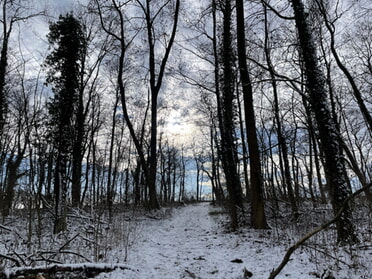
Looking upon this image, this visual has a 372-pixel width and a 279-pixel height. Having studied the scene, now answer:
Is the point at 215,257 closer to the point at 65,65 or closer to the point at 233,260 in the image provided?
the point at 233,260

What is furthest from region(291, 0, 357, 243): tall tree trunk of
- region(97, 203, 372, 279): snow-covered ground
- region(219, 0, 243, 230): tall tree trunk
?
region(219, 0, 243, 230): tall tree trunk

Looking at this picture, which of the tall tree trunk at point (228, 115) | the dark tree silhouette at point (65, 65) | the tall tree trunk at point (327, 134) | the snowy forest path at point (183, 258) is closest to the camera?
the snowy forest path at point (183, 258)

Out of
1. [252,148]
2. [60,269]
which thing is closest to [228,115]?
[252,148]

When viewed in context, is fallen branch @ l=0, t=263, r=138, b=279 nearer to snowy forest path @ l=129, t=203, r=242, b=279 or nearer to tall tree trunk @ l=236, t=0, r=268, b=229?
snowy forest path @ l=129, t=203, r=242, b=279

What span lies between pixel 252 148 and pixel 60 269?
5.77 metres

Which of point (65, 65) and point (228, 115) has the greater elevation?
point (65, 65)

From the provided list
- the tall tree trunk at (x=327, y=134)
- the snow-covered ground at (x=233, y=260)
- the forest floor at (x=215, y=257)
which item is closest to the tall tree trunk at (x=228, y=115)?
the forest floor at (x=215, y=257)

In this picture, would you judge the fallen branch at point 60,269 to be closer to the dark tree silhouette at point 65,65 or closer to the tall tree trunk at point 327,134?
the tall tree trunk at point 327,134

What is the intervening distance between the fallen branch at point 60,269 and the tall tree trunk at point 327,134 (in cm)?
394

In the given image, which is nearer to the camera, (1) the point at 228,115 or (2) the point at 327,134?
(2) the point at 327,134

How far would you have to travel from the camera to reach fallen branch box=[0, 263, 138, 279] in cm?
249

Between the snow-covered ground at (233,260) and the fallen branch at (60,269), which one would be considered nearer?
the fallen branch at (60,269)

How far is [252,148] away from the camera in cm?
707

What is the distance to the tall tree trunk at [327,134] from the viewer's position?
13.9 ft
